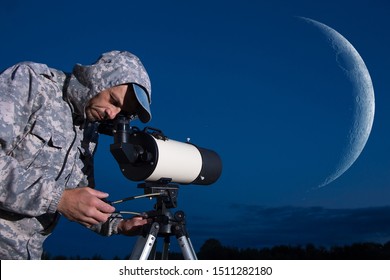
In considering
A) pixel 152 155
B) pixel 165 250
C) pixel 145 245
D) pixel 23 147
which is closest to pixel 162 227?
pixel 145 245

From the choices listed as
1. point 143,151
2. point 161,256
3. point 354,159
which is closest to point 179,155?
point 143,151

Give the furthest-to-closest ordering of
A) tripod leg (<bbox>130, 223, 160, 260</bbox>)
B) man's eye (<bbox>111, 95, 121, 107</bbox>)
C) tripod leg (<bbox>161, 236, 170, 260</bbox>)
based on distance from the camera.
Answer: tripod leg (<bbox>161, 236, 170, 260</bbox>), man's eye (<bbox>111, 95, 121, 107</bbox>), tripod leg (<bbox>130, 223, 160, 260</bbox>)

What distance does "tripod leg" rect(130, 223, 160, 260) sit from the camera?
2.82 metres

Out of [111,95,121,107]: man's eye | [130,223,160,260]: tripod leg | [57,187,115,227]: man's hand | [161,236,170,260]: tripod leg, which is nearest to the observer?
[57,187,115,227]: man's hand

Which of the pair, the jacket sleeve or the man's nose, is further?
the man's nose

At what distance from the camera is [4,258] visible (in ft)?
9.25

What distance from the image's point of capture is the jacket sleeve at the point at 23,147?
2.43 meters

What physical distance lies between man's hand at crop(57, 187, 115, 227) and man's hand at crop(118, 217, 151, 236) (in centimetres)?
70

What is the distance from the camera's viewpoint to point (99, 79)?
115 inches

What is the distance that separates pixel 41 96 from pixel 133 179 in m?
0.74

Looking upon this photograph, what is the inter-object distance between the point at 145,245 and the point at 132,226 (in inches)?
13.7

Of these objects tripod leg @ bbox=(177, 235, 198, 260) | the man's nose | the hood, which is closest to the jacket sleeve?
the hood

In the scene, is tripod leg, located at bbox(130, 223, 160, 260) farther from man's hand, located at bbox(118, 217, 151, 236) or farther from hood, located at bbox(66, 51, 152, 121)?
hood, located at bbox(66, 51, 152, 121)

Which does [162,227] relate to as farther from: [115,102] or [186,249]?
[115,102]
